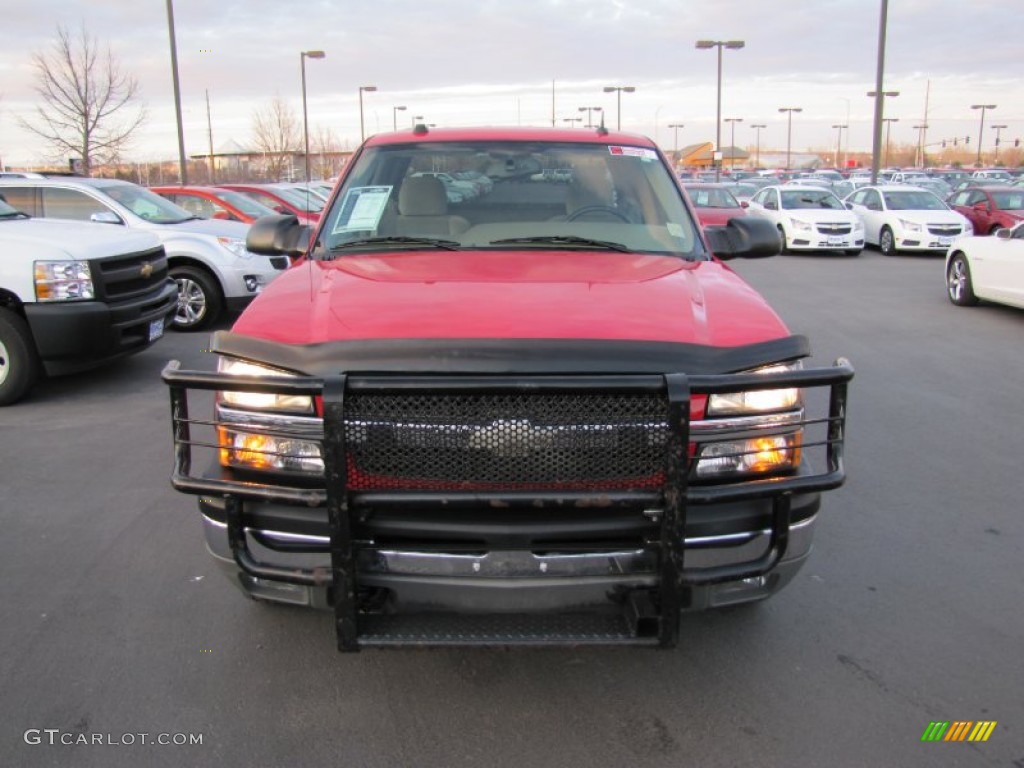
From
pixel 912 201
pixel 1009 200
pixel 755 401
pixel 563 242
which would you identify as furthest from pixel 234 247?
pixel 1009 200

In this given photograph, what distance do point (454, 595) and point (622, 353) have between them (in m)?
0.86

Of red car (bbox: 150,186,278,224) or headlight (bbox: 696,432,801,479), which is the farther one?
red car (bbox: 150,186,278,224)

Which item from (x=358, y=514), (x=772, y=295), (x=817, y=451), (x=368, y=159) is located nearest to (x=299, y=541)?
(x=358, y=514)

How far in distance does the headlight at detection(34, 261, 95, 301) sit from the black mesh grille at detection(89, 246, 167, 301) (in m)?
0.07

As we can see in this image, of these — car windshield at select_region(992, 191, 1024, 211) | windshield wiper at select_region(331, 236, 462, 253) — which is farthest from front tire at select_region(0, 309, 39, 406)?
car windshield at select_region(992, 191, 1024, 211)

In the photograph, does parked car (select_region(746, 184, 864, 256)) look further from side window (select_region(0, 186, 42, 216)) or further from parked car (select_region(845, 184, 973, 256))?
side window (select_region(0, 186, 42, 216))

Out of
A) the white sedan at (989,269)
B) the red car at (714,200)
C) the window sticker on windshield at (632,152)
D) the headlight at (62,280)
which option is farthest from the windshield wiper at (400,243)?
the red car at (714,200)

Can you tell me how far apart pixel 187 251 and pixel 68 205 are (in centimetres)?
146

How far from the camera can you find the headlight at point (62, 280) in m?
6.62

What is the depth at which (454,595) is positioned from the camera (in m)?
2.57

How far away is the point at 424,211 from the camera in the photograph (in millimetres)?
4102

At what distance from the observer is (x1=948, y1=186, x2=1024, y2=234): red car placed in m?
20.2

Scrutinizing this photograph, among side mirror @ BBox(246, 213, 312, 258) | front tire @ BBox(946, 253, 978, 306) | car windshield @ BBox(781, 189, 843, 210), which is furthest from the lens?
car windshield @ BBox(781, 189, 843, 210)

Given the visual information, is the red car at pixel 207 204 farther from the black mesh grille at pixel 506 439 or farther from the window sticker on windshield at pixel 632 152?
the black mesh grille at pixel 506 439
